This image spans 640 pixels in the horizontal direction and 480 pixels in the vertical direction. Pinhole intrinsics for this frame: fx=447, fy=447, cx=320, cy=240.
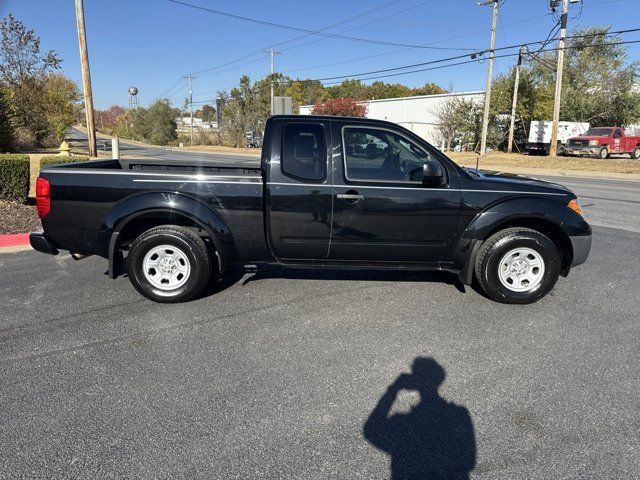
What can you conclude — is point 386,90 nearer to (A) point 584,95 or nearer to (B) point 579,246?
(A) point 584,95

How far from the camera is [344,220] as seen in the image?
438 cm

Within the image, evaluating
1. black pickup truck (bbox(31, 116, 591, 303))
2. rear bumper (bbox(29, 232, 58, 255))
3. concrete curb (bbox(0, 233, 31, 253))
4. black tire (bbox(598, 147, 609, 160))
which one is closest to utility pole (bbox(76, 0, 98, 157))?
concrete curb (bbox(0, 233, 31, 253))

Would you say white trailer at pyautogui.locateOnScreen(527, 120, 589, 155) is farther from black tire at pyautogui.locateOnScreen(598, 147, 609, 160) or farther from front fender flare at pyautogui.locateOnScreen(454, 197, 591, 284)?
front fender flare at pyautogui.locateOnScreen(454, 197, 591, 284)

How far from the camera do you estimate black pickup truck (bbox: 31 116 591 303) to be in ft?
14.2

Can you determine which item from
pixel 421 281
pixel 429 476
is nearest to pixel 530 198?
pixel 421 281

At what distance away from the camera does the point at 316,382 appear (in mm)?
3139

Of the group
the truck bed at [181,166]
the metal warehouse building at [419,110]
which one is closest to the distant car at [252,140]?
the metal warehouse building at [419,110]

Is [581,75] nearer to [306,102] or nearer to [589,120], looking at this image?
[589,120]

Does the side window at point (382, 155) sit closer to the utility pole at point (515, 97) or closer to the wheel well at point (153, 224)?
the wheel well at point (153, 224)

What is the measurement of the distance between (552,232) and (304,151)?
272 cm

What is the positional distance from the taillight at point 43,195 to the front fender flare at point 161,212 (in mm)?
591

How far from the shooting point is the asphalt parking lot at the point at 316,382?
2406 millimetres

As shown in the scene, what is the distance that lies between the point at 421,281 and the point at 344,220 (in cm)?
149

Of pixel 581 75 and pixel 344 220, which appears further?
pixel 581 75
